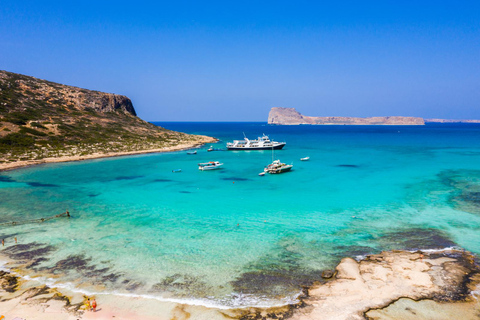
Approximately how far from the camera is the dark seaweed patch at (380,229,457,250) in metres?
26.2

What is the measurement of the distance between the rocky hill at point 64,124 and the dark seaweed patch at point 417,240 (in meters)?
78.6

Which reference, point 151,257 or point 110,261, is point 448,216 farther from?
point 110,261

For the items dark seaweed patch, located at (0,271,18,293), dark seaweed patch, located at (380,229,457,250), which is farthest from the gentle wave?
dark seaweed patch, located at (380,229,457,250)

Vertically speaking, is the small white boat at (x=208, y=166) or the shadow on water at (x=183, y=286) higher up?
the small white boat at (x=208, y=166)

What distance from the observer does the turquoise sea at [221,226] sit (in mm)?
21344

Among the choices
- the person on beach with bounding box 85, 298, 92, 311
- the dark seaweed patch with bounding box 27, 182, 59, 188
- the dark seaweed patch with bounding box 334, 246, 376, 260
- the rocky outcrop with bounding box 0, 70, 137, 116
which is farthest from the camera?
the rocky outcrop with bounding box 0, 70, 137, 116

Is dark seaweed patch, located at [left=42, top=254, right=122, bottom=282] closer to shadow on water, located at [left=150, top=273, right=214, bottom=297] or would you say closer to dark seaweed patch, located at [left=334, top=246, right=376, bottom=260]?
shadow on water, located at [left=150, top=273, right=214, bottom=297]

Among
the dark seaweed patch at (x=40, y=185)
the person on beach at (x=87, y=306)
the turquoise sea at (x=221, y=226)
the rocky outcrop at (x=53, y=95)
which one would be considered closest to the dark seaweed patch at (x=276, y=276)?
the turquoise sea at (x=221, y=226)

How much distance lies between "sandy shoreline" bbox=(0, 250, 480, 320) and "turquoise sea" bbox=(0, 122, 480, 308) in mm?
990

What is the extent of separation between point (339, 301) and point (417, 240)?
13919 millimetres

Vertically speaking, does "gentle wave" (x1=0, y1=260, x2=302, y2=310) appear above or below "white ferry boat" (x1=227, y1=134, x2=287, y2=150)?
below

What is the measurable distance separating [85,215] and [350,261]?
1188 inches

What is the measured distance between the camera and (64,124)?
9994 centimetres

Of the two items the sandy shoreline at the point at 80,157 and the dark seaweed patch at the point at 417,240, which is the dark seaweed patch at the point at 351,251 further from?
the sandy shoreline at the point at 80,157
